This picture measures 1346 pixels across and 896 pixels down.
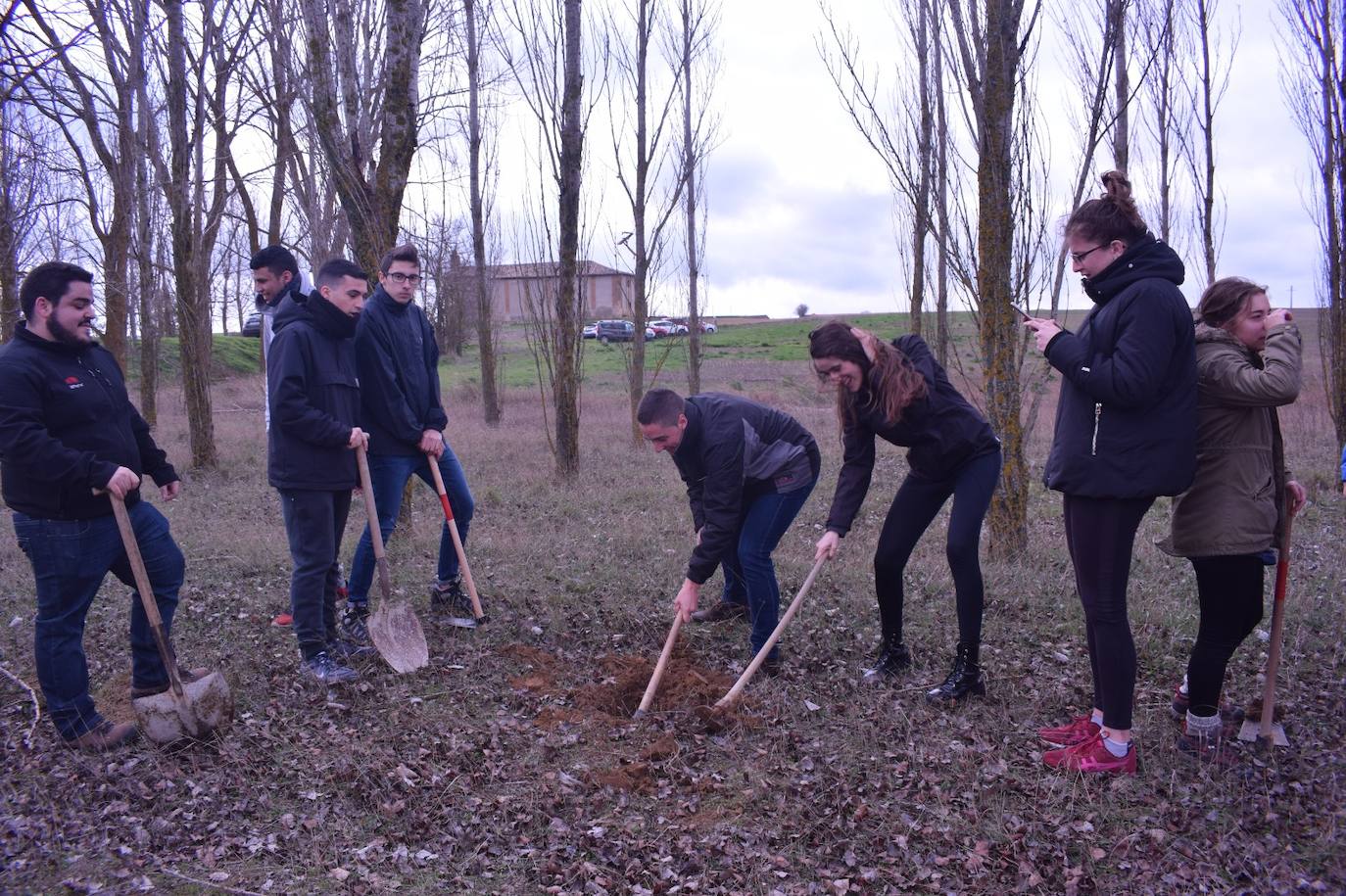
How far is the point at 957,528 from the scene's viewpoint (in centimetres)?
421

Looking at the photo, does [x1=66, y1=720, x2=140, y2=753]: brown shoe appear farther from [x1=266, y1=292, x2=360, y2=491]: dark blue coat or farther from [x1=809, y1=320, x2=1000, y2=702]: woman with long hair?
[x1=809, y1=320, x2=1000, y2=702]: woman with long hair

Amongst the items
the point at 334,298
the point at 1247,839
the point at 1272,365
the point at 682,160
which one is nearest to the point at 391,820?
the point at 334,298

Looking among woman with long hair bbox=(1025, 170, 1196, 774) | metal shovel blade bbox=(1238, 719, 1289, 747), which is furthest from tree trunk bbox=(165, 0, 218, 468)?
metal shovel blade bbox=(1238, 719, 1289, 747)

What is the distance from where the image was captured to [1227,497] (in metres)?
3.54

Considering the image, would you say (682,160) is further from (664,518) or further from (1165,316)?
(1165,316)

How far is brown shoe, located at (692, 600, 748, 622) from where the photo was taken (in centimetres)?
565

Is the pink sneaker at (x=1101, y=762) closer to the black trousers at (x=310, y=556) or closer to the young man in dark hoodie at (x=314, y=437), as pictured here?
the young man in dark hoodie at (x=314, y=437)

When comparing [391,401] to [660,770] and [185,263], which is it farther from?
[185,263]

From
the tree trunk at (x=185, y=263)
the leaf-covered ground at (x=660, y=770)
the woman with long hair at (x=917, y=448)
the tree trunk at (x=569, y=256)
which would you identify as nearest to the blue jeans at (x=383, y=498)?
the leaf-covered ground at (x=660, y=770)

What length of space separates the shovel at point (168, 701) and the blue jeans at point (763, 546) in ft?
8.44

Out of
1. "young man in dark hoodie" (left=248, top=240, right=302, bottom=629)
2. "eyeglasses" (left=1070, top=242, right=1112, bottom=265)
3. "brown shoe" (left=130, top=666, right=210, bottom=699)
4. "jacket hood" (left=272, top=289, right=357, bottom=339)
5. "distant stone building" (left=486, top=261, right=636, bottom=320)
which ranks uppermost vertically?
"distant stone building" (left=486, top=261, right=636, bottom=320)

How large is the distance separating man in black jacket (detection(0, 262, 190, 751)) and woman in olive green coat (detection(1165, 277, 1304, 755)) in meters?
4.34

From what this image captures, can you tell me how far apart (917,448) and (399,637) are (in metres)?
2.80

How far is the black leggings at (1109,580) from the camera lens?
3445mm
